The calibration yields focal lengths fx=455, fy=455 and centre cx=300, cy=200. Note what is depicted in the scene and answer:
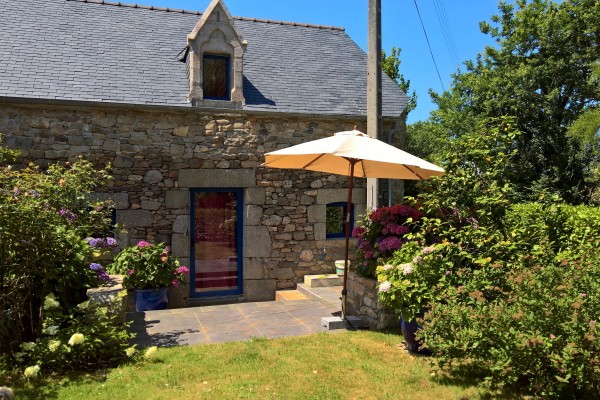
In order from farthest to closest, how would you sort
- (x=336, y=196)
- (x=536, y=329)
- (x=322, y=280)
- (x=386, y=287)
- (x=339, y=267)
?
(x=336, y=196), (x=339, y=267), (x=322, y=280), (x=386, y=287), (x=536, y=329)

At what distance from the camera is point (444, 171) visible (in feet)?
18.2

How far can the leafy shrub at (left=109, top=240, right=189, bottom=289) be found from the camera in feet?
23.9

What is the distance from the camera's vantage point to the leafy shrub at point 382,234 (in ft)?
18.9

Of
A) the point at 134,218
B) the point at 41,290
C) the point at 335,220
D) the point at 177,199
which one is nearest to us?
the point at 41,290

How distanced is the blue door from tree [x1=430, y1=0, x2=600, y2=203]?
7.87m

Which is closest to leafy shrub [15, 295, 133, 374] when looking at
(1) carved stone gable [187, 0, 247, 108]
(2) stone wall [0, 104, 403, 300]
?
(2) stone wall [0, 104, 403, 300]

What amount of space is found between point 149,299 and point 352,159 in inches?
160

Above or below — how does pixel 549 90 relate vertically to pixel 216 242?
above

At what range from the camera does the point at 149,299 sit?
7426 millimetres

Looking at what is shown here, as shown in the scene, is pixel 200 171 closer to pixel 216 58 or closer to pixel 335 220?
pixel 216 58

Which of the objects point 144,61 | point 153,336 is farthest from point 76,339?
point 144,61

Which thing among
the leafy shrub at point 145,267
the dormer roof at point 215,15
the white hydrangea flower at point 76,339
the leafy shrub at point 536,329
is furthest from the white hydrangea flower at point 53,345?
the dormer roof at point 215,15

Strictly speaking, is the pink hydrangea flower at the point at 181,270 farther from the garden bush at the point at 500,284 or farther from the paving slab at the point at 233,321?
the garden bush at the point at 500,284

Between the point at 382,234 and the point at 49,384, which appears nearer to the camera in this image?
the point at 49,384
